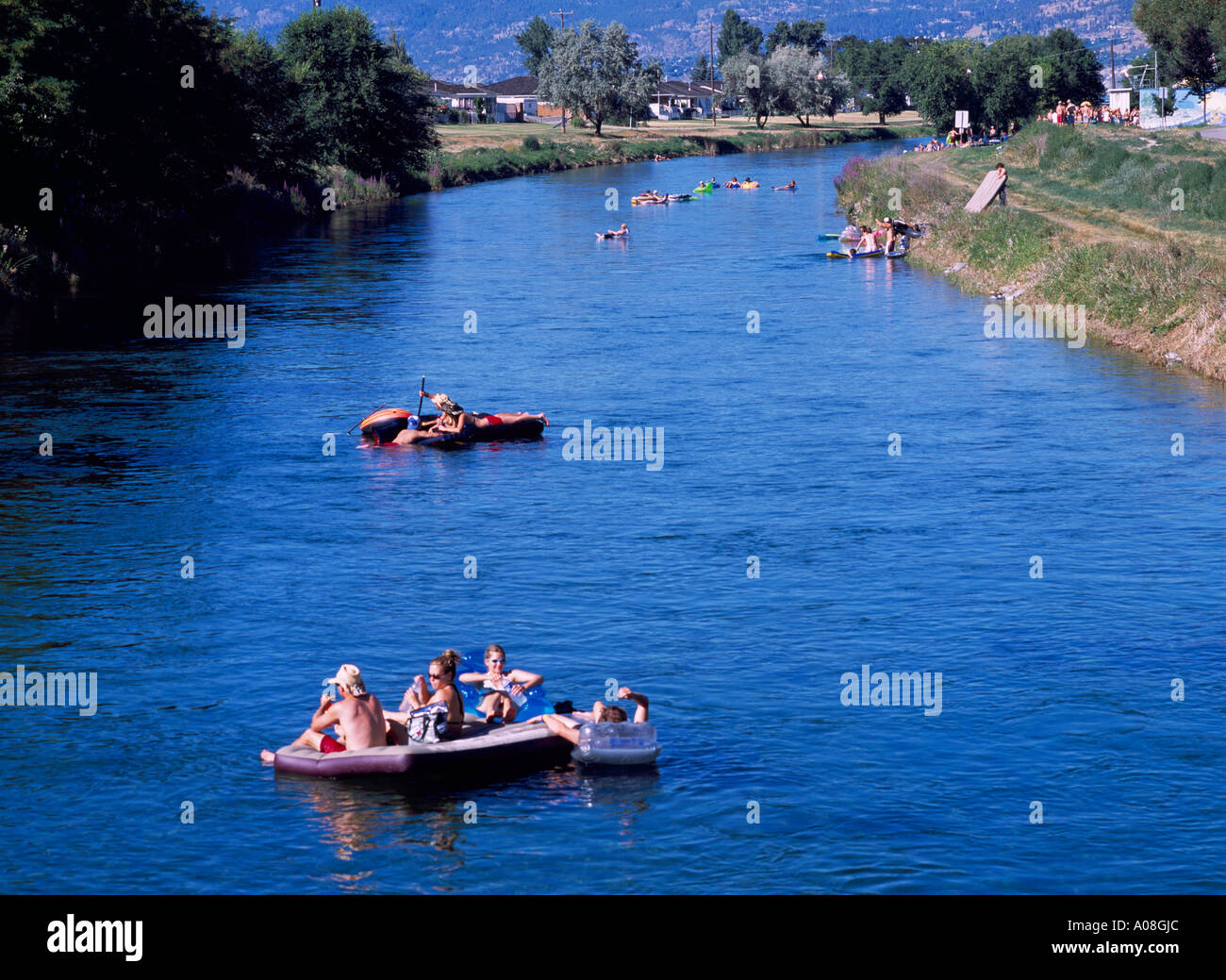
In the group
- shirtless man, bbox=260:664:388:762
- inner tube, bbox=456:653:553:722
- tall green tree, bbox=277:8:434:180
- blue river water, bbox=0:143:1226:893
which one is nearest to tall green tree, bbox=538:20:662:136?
tall green tree, bbox=277:8:434:180

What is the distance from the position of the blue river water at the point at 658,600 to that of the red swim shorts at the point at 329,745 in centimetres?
39

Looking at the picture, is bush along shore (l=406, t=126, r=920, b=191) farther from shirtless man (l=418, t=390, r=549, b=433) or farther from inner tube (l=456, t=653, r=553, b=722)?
inner tube (l=456, t=653, r=553, b=722)

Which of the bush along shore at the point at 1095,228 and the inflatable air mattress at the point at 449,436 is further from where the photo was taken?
the bush along shore at the point at 1095,228

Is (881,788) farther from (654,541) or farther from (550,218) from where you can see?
(550,218)

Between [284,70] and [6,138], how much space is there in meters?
39.1

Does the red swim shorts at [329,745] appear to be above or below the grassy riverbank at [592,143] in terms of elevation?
below

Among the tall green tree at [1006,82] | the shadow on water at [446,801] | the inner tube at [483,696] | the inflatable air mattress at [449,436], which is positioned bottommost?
the shadow on water at [446,801]

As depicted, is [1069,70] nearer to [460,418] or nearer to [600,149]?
[600,149]

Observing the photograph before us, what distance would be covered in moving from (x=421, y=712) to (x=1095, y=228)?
42.3 m

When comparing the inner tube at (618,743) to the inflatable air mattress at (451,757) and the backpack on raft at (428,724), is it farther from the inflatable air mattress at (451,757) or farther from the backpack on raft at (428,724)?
the backpack on raft at (428,724)

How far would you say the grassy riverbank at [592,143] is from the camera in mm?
115625

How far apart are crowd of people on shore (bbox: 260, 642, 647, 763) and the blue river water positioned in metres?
0.55

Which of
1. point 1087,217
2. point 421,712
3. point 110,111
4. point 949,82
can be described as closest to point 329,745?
point 421,712

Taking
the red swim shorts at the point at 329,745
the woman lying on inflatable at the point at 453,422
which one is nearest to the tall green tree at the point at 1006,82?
the woman lying on inflatable at the point at 453,422
